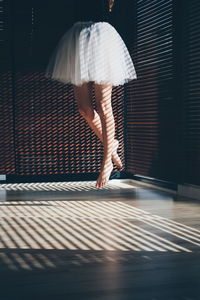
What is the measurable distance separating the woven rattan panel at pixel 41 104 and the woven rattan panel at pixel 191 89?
38.6 inches

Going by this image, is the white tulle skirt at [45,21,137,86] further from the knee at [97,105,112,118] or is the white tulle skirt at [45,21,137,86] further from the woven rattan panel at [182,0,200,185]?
the woven rattan panel at [182,0,200,185]

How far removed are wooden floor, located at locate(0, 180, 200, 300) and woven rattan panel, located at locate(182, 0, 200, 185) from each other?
22 cm

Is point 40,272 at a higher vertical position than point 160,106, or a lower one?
lower

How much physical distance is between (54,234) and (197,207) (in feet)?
3.19

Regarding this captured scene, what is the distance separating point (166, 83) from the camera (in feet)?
11.2

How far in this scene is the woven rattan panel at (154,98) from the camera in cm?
334

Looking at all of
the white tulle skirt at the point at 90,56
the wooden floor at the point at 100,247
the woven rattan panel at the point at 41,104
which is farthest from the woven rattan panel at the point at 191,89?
the woven rattan panel at the point at 41,104

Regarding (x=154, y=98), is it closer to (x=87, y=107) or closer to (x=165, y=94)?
(x=165, y=94)

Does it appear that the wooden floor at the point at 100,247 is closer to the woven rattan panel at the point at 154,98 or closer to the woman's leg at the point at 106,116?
the woman's leg at the point at 106,116

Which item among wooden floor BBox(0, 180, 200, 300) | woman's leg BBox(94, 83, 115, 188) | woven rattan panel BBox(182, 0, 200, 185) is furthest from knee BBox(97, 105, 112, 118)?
woven rattan panel BBox(182, 0, 200, 185)

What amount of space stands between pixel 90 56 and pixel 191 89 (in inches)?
32.0

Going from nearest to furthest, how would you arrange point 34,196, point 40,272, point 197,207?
point 40,272 → point 197,207 → point 34,196

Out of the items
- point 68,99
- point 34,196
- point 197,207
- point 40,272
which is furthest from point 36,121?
point 40,272

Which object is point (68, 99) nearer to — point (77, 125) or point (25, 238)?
point (77, 125)
